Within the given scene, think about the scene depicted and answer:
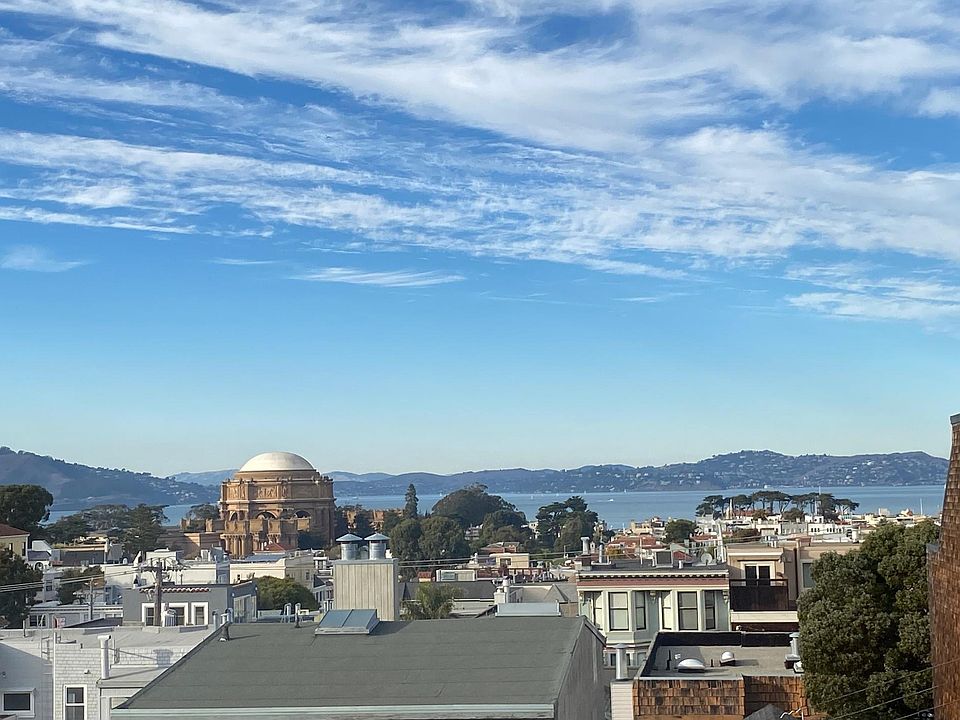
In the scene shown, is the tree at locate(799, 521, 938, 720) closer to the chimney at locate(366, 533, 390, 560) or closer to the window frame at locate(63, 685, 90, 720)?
the chimney at locate(366, 533, 390, 560)

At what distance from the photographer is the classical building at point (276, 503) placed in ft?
511

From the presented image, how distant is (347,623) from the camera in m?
16.6

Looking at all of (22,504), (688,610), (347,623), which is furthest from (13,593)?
(347,623)

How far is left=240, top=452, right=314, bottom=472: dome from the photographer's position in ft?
551

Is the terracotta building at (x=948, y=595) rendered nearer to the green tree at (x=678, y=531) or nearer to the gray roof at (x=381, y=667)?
the gray roof at (x=381, y=667)

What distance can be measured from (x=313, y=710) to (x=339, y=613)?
2931mm

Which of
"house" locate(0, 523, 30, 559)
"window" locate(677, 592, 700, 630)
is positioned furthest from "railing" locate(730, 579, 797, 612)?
"house" locate(0, 523, 30, 559)

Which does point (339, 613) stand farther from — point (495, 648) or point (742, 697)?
point (742, 697)

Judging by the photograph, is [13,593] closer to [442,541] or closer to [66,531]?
[66,531]

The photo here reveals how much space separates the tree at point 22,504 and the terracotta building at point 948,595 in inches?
3194

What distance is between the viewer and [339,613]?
17172 millimetres

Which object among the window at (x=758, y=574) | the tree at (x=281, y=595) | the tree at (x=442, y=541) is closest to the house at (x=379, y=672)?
the window at (x=758, y=574)

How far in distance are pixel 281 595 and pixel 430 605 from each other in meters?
13.2

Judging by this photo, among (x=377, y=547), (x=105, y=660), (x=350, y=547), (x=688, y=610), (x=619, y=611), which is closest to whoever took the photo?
(x=377, y=547)
